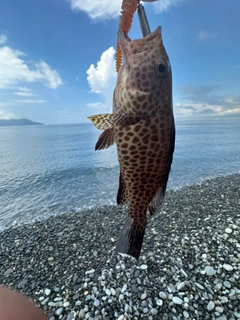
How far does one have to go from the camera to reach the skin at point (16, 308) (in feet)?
3.45

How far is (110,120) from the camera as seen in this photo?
1638mm

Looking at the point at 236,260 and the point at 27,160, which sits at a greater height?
the point at 236,260

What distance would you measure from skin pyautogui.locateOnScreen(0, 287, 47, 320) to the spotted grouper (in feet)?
3.39

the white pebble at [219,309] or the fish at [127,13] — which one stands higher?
the fish at [127,13]

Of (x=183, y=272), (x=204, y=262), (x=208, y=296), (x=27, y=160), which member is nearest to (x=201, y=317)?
(x=208, y=296)

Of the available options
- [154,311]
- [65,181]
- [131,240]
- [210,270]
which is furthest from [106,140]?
[65,181]

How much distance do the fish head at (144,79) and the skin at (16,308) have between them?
132cm

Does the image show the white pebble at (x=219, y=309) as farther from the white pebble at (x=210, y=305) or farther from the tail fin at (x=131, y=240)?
the tail fin at (x=131, y=240)

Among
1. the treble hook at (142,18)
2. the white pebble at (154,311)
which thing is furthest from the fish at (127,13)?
the white pebble at (154,311)

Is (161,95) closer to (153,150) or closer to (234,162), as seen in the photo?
(153,150)

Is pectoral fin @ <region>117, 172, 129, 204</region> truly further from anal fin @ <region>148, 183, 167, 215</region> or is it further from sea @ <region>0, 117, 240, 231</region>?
sea @ <region>0, 117, 240, 231</region>

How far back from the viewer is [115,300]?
13.5 feet

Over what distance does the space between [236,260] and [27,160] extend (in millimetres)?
20289

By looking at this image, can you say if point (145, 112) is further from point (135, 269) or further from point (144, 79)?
point (135, 269)
